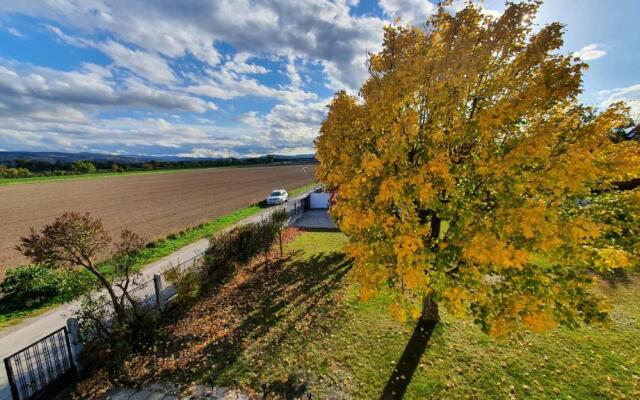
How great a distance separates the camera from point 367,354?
766 cm

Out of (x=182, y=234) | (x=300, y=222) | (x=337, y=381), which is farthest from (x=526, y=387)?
(x=182, y=234)

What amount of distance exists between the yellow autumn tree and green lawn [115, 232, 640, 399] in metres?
1.84

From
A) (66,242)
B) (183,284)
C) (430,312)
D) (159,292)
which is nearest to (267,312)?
(183,284)

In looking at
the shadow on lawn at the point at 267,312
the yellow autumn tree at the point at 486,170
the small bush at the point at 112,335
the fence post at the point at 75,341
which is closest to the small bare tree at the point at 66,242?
the small bush at the point at 112,335

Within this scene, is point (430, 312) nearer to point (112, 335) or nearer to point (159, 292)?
point (112, 335)

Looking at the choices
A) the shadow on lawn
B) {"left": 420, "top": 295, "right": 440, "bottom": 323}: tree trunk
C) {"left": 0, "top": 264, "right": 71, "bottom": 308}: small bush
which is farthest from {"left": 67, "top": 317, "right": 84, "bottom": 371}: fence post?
{"left": 420, "top": 295, "right": 440, "bottom": 323}: tree trunk

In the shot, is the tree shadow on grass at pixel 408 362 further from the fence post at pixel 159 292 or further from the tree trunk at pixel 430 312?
the fence post at pixel 159 292

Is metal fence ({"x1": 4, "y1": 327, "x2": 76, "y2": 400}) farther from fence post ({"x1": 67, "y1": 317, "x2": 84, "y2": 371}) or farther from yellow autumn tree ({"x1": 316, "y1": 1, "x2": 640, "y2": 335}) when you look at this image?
yellow autumn tree ({"x1": 316, "y1": 1, "x2": 640, "y2": 335})

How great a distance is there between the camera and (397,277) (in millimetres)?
6832

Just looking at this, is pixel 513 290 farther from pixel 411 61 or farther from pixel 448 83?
pixel 411 61

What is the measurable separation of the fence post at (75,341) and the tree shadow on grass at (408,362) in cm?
774

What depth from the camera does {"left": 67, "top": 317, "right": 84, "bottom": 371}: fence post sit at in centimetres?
739

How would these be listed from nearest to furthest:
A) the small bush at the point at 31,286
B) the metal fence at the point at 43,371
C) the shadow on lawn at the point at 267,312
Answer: the metal fence at the point at 43,371, the shadow on lawn at the point at 267,312, the small bush at the point at 31,286

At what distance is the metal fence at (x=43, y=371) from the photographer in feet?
21.7
